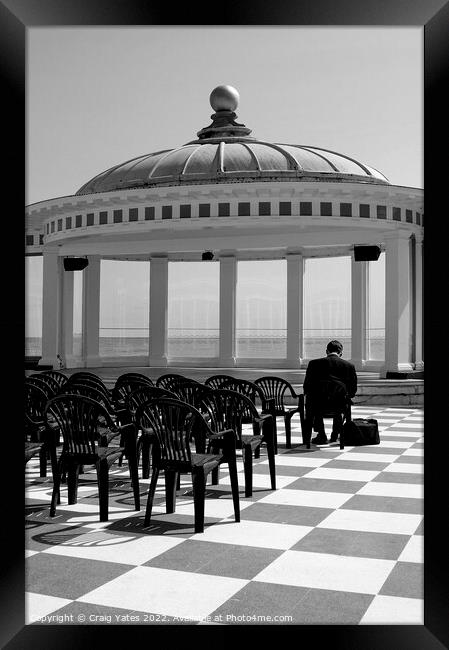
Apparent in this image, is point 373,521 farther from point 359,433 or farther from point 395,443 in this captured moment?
point 395,443

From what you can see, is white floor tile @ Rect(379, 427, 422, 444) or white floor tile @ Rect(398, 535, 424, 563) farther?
white floor tile @ Rect(379, 427, 422, 444)

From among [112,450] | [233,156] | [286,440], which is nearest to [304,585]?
[112,450]

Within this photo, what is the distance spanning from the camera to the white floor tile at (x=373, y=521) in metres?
5.69

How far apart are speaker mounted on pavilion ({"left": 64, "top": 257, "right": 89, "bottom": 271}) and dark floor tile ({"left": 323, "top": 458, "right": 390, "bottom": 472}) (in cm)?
1224

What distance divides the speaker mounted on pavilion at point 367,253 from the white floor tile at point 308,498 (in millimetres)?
10623

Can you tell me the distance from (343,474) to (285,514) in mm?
1978

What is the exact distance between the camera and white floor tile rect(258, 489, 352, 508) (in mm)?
6547

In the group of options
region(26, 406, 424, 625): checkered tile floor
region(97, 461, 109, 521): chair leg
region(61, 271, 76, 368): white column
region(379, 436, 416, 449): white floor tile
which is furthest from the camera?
region(61, 271, 76, 368): white column

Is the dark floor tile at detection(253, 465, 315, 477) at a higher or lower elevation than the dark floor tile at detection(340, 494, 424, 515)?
lower

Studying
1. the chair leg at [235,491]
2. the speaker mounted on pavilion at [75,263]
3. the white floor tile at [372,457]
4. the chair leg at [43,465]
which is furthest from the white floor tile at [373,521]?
the speaker mounted on pavilion at [75,263]

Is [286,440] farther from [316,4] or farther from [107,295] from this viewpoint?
[107,295]

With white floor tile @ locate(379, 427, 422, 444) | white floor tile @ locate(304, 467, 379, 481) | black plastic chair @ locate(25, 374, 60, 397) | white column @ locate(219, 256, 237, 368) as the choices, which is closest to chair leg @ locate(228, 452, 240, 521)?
white floor tile @ locate(304, 467, 379, 481)

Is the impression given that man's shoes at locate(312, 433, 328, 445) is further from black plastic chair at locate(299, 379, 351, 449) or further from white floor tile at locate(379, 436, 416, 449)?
white floor tile at locate(379, 436, 416, 449)
